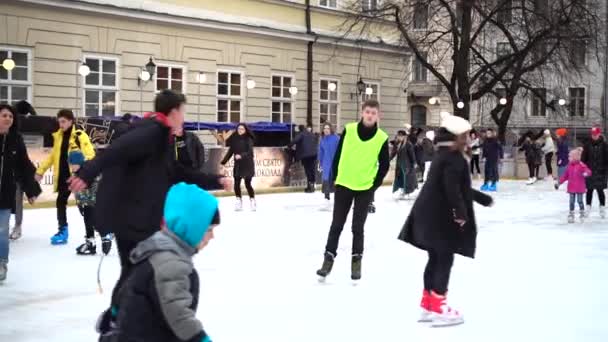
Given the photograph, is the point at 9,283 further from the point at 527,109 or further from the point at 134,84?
the point at 527,109

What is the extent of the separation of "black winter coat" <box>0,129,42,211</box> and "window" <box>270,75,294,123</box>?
73.0ft

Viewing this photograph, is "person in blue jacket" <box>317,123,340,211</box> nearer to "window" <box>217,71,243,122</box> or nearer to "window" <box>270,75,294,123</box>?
"window" <box>217,71,243,122</box>

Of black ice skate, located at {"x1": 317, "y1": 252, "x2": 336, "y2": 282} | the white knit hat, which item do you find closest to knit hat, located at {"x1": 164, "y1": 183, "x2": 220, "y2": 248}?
the white knit hat

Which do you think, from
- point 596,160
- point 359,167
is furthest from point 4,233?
point 596,160

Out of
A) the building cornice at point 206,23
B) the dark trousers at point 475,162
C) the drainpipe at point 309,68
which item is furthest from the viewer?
the drainpipe at point 309,68

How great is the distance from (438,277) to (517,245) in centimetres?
543

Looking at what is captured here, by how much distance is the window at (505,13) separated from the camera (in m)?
33.3

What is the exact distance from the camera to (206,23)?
27734 millimetres

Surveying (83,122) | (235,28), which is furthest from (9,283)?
(235,28)

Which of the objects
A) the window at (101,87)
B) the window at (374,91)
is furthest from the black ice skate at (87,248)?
the window at (374,91)

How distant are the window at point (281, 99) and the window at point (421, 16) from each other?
18.0ft

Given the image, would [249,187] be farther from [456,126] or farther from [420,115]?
[420,115]

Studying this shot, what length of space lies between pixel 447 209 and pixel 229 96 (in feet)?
74.3

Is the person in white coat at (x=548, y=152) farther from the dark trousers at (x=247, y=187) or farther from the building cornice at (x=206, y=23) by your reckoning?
the dark trousers at (x=247, y=187)
